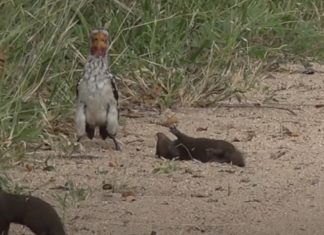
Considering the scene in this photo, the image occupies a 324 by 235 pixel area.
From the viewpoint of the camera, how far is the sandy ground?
20.7 feet

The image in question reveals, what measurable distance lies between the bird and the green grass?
184 millimetres

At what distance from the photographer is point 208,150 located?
25.6ft

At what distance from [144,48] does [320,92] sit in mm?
1647

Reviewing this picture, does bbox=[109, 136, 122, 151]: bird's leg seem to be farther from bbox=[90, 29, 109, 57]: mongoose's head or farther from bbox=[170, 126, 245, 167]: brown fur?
bbox=[90, 29, 109, 57]: mongoose's head

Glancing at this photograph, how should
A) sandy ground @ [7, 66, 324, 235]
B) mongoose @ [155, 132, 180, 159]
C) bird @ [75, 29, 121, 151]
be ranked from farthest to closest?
bird @ [75, 29, 121, 151]
mongoose @ [155, 132, 180, 159]
sandy ground @ [7, 66, 324, 235]

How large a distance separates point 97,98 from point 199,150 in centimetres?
90

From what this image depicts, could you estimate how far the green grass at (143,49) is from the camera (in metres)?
8.17

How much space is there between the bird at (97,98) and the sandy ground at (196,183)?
5.6 inches

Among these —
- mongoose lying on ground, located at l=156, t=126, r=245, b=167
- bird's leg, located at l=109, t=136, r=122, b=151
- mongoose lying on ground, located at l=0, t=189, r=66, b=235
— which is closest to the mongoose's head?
bird's leg, located at l=109, t=136, r=122, b=151

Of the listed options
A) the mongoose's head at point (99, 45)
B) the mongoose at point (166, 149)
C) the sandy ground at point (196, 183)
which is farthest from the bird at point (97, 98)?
the mongoose at point (166, 149)

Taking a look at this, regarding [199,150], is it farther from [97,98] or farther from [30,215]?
[30,215]

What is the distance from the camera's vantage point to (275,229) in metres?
6.20

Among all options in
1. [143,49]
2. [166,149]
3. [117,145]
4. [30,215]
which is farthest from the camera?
[143,49]

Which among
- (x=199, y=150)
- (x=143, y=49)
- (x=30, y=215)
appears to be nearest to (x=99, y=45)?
(x=199, y=150)
